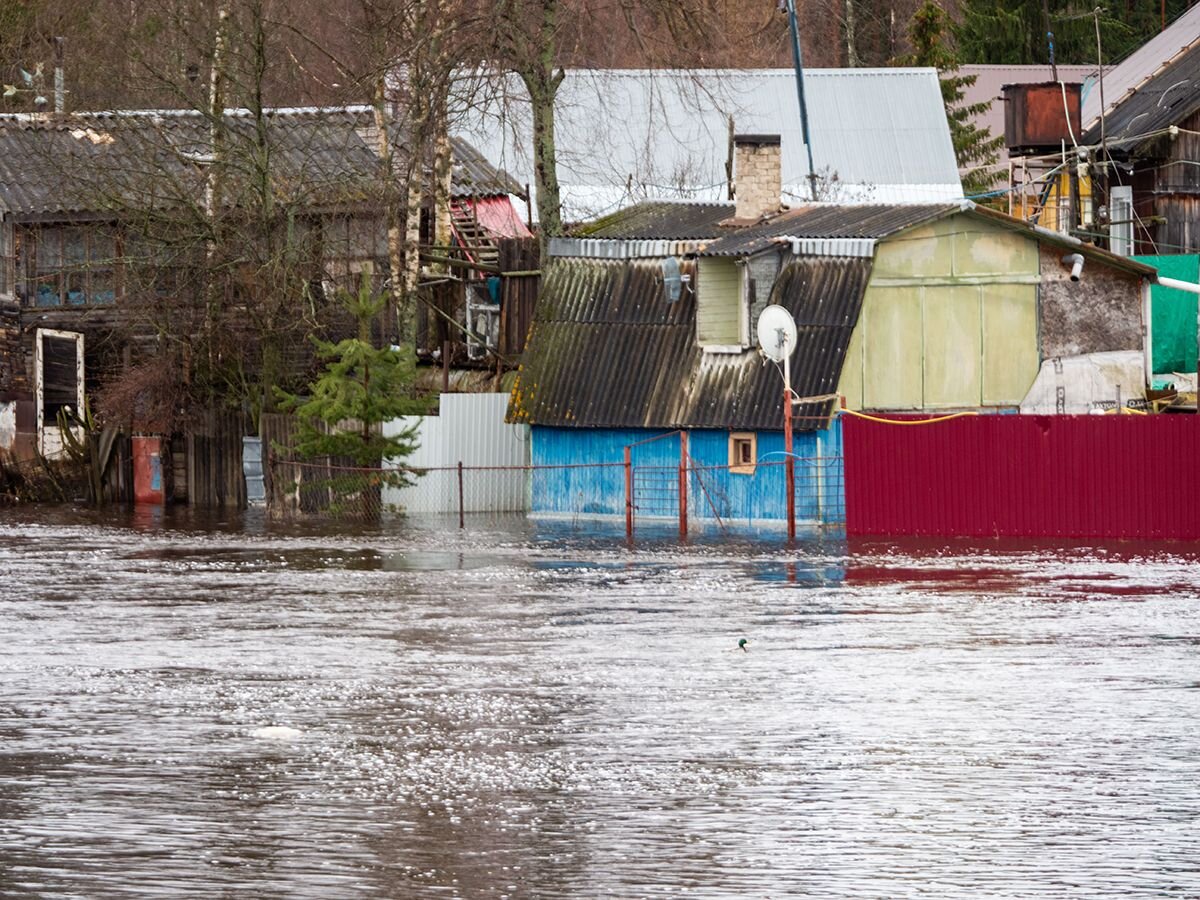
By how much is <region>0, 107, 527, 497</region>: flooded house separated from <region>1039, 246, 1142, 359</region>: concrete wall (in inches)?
521

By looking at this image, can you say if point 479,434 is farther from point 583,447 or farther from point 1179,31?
point 1179,31

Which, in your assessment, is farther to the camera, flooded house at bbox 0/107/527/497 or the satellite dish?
flooded house at bbox 0/107/527/497

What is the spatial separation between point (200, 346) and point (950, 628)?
23696 millimetres

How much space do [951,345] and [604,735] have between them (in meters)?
19.5

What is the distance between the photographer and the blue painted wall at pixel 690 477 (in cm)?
3083

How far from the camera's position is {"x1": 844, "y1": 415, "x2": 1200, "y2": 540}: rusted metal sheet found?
27938 mm

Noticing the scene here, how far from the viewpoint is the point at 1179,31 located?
180ft

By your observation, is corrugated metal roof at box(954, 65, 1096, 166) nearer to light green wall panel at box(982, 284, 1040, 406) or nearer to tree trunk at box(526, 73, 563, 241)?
tree trunk at box(526, 73, 563, 241)

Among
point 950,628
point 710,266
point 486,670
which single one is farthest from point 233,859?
point 710,266

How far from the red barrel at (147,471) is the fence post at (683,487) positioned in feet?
45.0

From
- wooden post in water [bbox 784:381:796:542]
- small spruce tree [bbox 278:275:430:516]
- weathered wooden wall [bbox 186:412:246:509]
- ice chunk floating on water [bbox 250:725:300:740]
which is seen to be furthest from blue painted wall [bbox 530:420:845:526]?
ice chunk floating on water [bbox 250:725:300:740]

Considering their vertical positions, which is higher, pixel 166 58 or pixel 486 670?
pixel 166 58

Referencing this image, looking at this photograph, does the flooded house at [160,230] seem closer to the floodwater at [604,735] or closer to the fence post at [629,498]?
the fence post at [629,498]

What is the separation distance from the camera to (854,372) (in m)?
31.5
